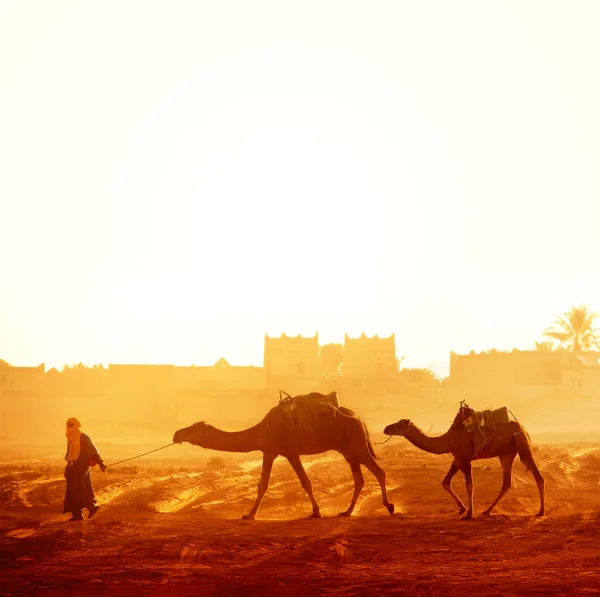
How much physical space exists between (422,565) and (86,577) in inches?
156

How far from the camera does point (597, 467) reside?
94.6 feet

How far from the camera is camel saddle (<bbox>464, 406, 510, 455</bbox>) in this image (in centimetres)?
1664

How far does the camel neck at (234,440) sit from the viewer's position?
1698 centimetres

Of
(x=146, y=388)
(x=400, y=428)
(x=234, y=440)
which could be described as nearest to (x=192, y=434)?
(x=234, y=440)

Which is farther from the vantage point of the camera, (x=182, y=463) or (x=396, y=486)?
(x=182, y=463)

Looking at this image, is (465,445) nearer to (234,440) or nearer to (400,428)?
(400,428)

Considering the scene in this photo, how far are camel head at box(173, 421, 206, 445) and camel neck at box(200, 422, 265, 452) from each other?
0.29 ft

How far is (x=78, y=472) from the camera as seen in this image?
640 inches

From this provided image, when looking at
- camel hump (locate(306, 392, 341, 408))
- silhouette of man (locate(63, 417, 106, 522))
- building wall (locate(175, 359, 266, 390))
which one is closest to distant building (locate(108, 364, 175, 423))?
building wall (locate(175, 359, 266, 390))

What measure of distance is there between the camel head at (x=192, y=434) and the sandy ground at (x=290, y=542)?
1.28 metres

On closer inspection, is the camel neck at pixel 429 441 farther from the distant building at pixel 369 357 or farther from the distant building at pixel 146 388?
the distant building at pixel 369 357

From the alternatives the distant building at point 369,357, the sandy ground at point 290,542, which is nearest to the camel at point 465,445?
the sandy ground at point 290,542

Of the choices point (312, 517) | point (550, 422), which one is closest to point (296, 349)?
point (550, 422)

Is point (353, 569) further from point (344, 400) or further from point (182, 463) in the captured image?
point (344, 400)
